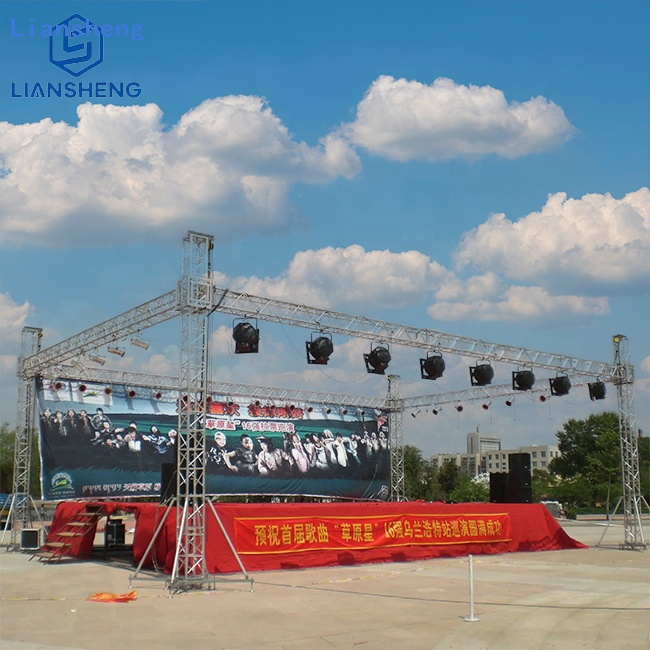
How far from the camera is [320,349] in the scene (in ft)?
59.5

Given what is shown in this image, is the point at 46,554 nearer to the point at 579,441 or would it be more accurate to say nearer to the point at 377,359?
the point at 377,359

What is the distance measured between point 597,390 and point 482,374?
4325mm

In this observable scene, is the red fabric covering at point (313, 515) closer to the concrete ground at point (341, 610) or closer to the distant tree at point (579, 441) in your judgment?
the concrete ground at point (341, 610)

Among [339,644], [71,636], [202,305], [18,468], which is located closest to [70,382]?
[18,468]

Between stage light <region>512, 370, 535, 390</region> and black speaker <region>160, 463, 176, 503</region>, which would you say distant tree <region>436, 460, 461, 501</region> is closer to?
stage light <region>512, 370, 535, 390</region>

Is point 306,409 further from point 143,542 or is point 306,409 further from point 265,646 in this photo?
point 265,646

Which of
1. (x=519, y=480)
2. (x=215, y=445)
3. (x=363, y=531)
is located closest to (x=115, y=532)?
(x=363, y=531)

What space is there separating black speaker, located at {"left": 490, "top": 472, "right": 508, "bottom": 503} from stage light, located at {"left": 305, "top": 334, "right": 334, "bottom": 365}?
680 centimetres

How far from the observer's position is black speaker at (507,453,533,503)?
21234 mm

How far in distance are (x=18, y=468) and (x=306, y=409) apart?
1434 centimetres

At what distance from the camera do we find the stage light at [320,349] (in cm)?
1816

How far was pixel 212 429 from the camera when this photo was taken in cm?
3047

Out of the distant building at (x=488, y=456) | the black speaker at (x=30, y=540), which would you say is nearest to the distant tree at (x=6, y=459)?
the black speaker at (x=30, y=540)

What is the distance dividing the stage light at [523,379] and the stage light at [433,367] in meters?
3.09
